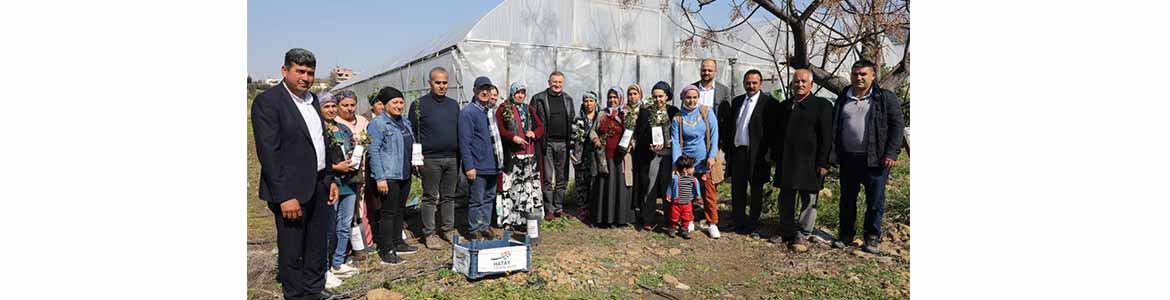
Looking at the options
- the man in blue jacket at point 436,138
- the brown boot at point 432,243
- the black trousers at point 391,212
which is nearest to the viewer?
the black trousers at point 391,212

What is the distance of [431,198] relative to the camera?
15.5 feet

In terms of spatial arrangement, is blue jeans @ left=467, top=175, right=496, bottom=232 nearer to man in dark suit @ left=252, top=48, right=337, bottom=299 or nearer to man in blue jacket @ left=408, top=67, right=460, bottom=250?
man in blue jacket @ left=408, top=67, right=460, bottom=250

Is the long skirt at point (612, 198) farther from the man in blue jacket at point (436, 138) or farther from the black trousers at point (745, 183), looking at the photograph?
the man in blue jacket at point (436, 138)

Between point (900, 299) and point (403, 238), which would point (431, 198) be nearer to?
point (403, 238)

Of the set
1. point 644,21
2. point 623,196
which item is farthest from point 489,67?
point 623,196

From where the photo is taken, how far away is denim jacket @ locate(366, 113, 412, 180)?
4156 millimetres

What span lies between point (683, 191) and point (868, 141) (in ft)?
4.74

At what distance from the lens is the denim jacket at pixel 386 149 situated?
4156 millimetres

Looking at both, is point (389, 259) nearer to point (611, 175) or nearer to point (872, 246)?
point (611, 175)

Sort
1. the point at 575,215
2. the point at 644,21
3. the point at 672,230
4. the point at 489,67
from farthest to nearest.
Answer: the point at 644,21, the point at 489,67, the point at 575,215, the point at 672,230

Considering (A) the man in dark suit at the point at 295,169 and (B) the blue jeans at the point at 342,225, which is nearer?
(A) the man in dark suit at the point at 295,169

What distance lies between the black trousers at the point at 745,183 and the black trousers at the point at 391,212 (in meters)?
2.64

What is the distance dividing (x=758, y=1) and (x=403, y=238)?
13.9ft

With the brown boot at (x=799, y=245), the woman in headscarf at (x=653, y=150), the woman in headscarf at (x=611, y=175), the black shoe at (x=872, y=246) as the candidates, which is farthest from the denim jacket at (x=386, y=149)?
the black shoe at (x=872, y=246)
